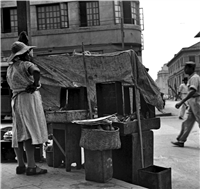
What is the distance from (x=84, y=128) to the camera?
16.8 ft

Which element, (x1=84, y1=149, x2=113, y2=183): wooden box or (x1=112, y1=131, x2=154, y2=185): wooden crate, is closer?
(x1=84, y1=149, x2=113, y2=183): wooden box

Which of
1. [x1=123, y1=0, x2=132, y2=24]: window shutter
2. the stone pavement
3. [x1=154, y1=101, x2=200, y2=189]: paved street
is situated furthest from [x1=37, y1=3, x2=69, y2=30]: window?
the stone pavement

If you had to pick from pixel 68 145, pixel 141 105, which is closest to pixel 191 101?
pixel 141 105

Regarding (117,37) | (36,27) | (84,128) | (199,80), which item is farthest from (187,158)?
(36,27)

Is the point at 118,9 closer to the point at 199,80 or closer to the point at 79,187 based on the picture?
the point at 199,80

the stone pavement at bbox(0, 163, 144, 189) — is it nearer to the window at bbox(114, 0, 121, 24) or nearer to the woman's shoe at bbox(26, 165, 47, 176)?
the woman's shoe at bbox(26, 165, 47, 176)

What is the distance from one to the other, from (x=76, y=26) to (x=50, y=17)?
Result: 241 cm

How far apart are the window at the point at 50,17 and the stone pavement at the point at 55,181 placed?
2262cm

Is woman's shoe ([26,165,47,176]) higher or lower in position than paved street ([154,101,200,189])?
higher

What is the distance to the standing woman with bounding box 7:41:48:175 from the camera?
530 centimetres

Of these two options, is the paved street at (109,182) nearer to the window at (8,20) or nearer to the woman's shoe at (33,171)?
the woman's shoe at (33,171)

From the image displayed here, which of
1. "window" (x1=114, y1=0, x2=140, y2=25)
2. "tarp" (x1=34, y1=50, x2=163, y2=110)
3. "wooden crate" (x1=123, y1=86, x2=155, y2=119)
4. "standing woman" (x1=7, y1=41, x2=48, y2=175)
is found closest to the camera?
"standing woman" (x1=7, y1=41, x2=48, y2=175)

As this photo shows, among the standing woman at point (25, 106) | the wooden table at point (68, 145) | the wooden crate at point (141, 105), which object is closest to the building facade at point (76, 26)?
the wooden crate at point (141, 105)

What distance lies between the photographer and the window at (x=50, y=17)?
27.3 metres
